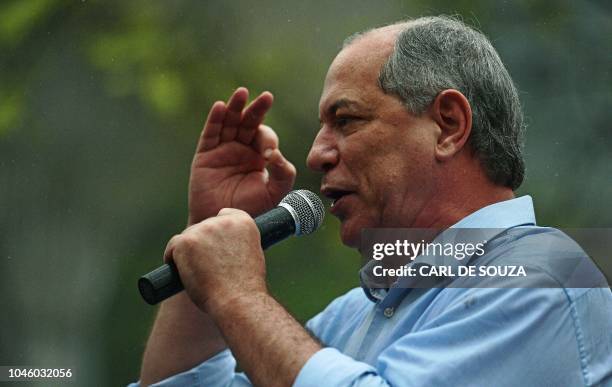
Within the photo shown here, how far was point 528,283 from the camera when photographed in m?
1.28

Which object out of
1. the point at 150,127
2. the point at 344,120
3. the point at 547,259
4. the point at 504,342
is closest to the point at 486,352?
the point at 504,342

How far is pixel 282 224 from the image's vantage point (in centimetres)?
147

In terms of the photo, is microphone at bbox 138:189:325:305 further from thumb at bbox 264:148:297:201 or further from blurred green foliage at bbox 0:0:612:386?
blurred green foliage at bbox 0:0:612:386

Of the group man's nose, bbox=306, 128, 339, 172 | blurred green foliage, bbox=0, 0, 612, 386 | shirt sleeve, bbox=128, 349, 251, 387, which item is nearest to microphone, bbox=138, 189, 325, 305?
man's nose, bbox=306, 128, 339, 172

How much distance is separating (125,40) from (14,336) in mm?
1038

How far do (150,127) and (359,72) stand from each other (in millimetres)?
1510

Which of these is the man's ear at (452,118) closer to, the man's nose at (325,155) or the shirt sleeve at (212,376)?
the man's nose at (325,155)

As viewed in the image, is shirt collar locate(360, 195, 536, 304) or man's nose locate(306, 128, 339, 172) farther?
man's nose locate(306, 128, 339, 172)

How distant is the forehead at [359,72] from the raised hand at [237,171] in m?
0.14

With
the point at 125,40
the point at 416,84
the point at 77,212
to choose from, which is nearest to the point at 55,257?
the point at 77,212

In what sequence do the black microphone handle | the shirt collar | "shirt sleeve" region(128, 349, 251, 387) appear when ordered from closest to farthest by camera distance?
the black microphone handle
the shirt collar
"shirt sleeve" region(128, 349, 251, 387)

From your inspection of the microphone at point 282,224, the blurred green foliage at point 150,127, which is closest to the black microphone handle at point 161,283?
the microphone at point 282,224

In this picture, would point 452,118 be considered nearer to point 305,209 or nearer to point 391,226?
point 391,226

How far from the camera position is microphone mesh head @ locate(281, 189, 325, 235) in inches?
58.6
